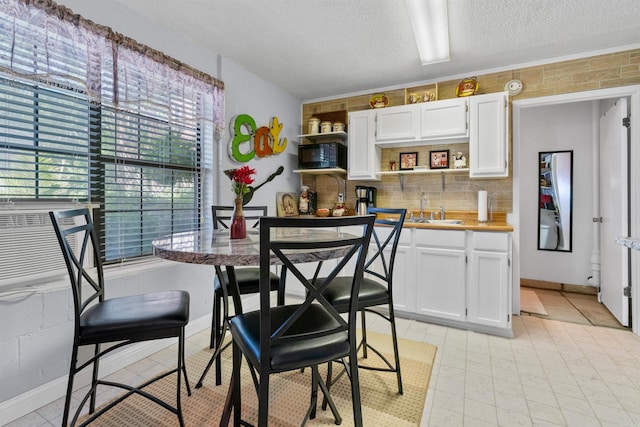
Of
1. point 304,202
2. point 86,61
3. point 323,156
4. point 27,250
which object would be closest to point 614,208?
point 323,156

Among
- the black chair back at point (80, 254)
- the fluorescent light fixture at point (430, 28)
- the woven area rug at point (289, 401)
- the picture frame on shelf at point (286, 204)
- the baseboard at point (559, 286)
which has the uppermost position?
the fluorescent light fixture at point (430, 28)

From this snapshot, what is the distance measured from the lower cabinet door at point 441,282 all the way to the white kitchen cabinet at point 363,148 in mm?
1129

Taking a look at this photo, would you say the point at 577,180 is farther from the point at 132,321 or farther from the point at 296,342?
the point at 132,321

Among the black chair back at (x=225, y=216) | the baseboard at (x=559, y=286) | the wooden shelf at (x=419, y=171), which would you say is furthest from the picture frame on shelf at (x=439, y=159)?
the baseboard at (x=559, y=286)

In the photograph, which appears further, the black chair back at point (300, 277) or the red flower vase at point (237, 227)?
the red flower vase at point (237, 227)

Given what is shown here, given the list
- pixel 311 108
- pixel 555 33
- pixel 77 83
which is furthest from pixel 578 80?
pixel 77 83

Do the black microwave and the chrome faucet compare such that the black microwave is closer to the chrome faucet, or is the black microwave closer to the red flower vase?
the chrome faucet

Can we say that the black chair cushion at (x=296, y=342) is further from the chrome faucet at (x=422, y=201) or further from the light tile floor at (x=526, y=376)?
the chrome faucet at (x=422, y=201)

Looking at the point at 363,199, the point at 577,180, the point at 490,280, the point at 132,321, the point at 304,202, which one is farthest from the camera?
the point at 304,202

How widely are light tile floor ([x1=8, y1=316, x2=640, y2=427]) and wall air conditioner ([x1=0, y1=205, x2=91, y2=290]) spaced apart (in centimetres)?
73

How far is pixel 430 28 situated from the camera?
236 cm

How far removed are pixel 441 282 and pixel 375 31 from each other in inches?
87.8

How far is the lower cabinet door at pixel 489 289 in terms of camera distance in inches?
101

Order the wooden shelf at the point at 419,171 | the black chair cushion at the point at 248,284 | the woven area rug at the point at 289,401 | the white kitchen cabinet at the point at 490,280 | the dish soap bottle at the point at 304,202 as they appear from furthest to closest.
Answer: the dish soap bottle at the point at 304,202 → the wooden shelf at the point at 419,171 → the white kitchen cabinet at the point at 490,280 → the black chair cushion at the point at 248,284 → the woven area rug at the point at 289,401
